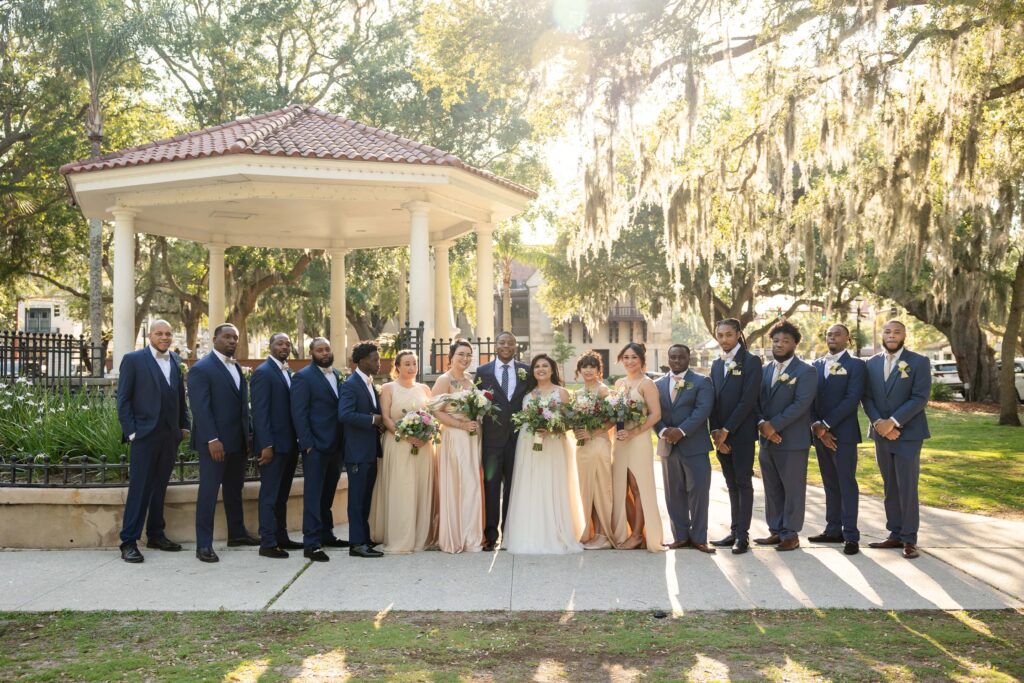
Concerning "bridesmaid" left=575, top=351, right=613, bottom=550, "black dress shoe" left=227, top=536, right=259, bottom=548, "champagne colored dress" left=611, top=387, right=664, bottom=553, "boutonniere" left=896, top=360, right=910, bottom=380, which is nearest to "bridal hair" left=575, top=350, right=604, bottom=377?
"bridesmaid" left=575, top=351, right=613, bottom=550

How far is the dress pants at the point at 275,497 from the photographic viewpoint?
773 cm

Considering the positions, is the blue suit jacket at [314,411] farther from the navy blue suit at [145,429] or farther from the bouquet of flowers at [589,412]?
the bouquet of flowers at [589,412]

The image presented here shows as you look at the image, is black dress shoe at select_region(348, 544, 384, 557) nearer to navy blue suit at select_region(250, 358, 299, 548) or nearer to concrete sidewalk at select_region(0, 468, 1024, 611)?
concrete sidewalk at select_region(0, 468, 1024, 611)

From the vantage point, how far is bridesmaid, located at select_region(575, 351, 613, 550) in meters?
8.16

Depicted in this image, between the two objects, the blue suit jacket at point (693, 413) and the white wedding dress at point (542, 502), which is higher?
the blue suit jacket at point (693, 413)

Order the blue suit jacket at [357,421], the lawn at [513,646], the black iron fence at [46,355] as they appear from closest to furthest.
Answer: the lawn at [513,646], the blue suit jacket at [357,421], the black iron fence at [46,355]

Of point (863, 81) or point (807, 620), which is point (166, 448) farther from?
point (863, 81)

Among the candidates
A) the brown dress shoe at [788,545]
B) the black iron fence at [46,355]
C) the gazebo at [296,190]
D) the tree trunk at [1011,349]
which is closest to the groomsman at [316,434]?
the brown dress shoe at [788,545]

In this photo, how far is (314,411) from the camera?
7.87 metres

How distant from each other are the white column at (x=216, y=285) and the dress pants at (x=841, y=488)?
15.1m

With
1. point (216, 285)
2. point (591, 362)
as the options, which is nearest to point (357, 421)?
point (591, 362)

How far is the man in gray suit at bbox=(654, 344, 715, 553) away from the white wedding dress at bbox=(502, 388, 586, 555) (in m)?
0.91

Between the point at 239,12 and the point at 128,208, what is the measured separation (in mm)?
13943

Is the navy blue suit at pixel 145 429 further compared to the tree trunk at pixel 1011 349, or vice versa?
the tree trunk at pixel 1011 349
